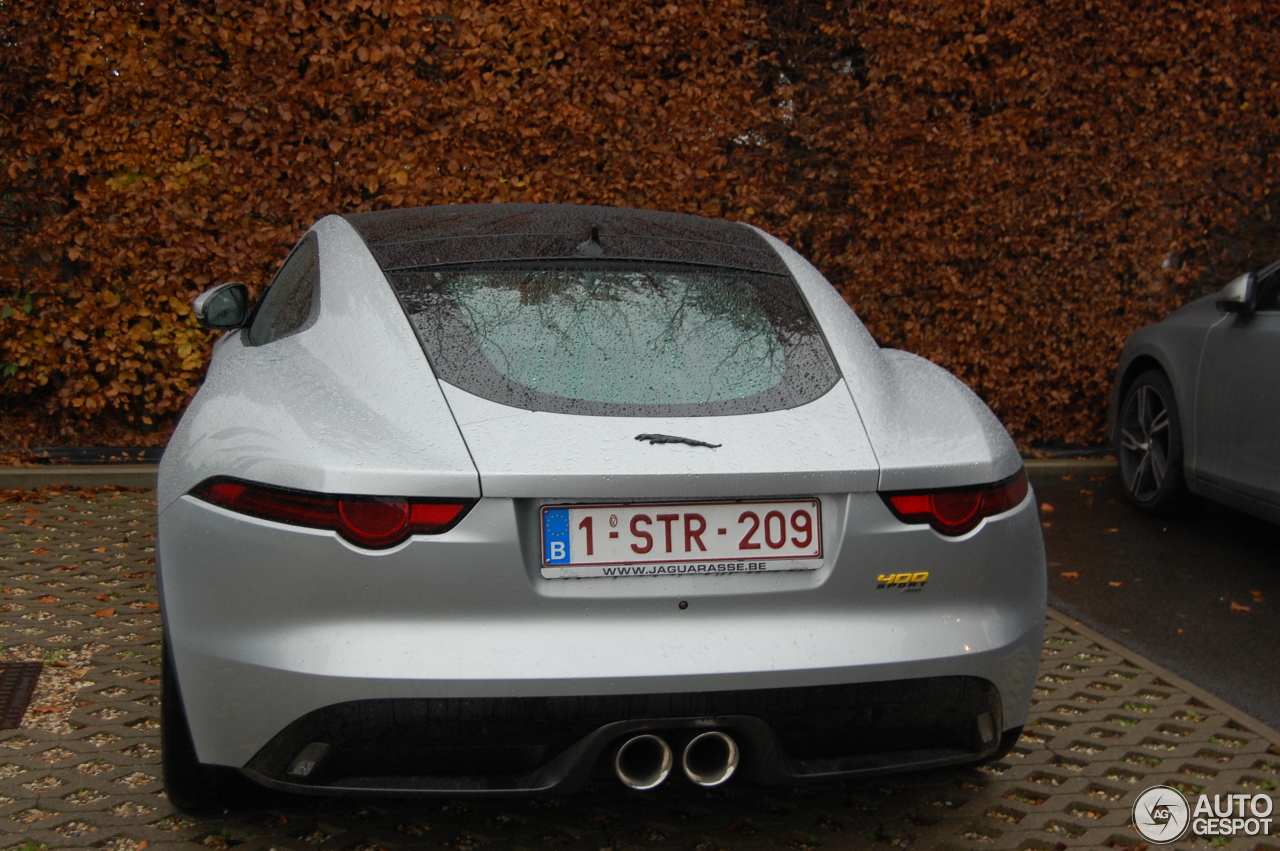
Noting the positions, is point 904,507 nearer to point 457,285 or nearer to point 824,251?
point 457,285

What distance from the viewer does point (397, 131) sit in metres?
7.25

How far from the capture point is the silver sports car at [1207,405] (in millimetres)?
5652

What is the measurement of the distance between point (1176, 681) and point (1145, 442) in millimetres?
2679

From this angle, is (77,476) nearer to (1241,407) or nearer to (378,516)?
Result: (378,516)

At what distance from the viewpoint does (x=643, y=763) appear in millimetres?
2598

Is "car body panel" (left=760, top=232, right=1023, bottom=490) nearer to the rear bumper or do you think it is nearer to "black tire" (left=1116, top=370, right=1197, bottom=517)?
the rear bumper

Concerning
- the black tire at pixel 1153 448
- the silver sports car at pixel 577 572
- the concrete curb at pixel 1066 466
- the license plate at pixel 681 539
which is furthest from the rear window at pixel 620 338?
the concrete curb at pixel 1066 466

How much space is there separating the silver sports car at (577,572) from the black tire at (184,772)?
0.5 inches

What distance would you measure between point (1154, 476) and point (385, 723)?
17.7 feet

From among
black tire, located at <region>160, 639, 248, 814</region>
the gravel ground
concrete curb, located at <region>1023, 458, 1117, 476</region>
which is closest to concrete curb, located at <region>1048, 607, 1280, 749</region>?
the gravel ground

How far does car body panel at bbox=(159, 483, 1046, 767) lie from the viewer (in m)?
2.44

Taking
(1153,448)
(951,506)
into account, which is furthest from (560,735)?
(1153,448)

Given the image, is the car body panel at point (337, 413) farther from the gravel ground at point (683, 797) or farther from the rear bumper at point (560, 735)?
the gravel ground at point (683, 797)

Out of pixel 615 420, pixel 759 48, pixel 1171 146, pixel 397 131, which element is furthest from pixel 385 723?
pixel 1171 146
